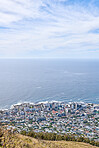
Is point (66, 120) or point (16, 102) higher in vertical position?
point (16, 102)

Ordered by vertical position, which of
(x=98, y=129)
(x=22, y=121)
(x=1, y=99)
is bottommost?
(x=98, y=129)

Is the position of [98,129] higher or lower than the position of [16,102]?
lower

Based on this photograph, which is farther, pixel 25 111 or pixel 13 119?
pixel 25 111

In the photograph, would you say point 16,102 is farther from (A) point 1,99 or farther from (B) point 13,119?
(B) point 13,119

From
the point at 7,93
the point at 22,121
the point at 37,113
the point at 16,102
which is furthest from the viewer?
the point at 7,93

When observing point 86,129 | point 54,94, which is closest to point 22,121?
point 86,129

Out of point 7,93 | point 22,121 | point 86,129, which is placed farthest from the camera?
point 7,93

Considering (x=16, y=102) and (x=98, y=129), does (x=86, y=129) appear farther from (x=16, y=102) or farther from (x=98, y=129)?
(x=16, y=102)

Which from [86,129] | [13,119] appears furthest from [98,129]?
[13,119]

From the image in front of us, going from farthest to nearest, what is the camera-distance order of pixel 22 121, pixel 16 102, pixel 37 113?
pixel 16 102 < pixel 37 113 < pixel 22 121
